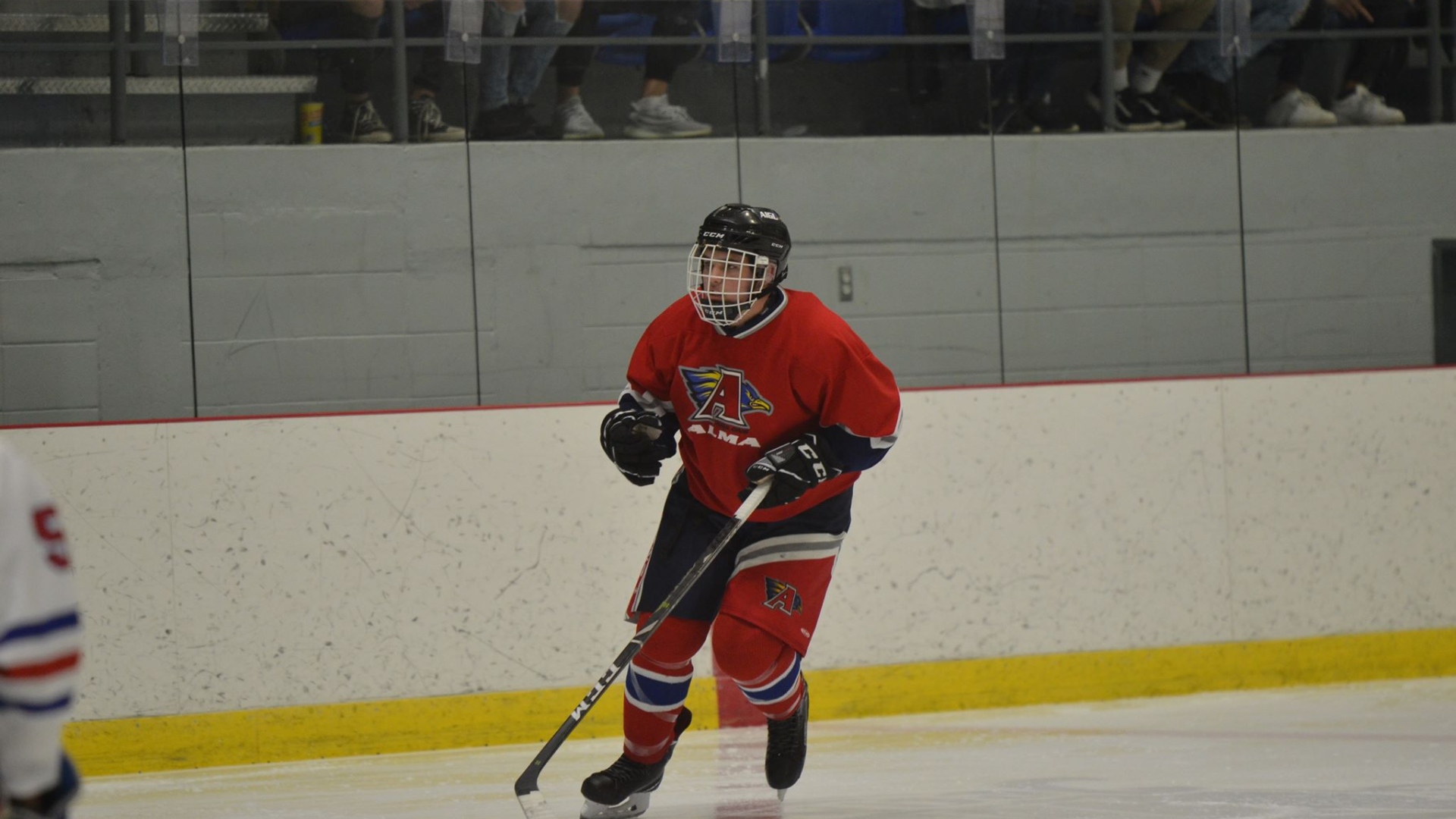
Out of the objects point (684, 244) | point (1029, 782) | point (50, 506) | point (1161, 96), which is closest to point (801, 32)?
point (684, 244)

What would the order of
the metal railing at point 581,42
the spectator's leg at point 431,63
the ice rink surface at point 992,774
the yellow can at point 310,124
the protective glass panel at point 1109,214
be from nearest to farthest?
1. the ice rink surface at point 992,774
2. the metal railing at point 581,42
3. the yellow can at point 310,124
4. the spectator's leg at point 431,63
5. the protective glass panel at point 1109,214

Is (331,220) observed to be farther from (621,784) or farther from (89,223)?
(621,784)

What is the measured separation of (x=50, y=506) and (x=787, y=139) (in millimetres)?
3589

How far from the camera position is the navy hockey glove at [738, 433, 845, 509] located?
2.72 meters

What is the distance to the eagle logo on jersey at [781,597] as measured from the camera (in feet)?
9.29

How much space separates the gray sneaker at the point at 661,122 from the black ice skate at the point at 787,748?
2120mm

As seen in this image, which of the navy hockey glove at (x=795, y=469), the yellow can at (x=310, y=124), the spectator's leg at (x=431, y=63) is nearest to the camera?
the navy hockey glove at (x=795, y=469)

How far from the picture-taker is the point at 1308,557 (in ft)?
14.6

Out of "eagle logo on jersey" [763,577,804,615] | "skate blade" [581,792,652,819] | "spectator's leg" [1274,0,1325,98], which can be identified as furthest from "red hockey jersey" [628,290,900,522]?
"spectator's leg" [1274,0,1325,98]

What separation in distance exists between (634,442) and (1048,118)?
246cm

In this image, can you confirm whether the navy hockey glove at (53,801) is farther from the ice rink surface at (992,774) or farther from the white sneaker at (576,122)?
the white sneaker at (576,122)

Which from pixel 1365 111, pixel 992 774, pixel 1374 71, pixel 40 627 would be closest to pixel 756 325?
pixel 992 774

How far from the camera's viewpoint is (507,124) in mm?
4512

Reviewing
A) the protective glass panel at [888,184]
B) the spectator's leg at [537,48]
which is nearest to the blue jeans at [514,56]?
the spectator's leg at [537,48]
